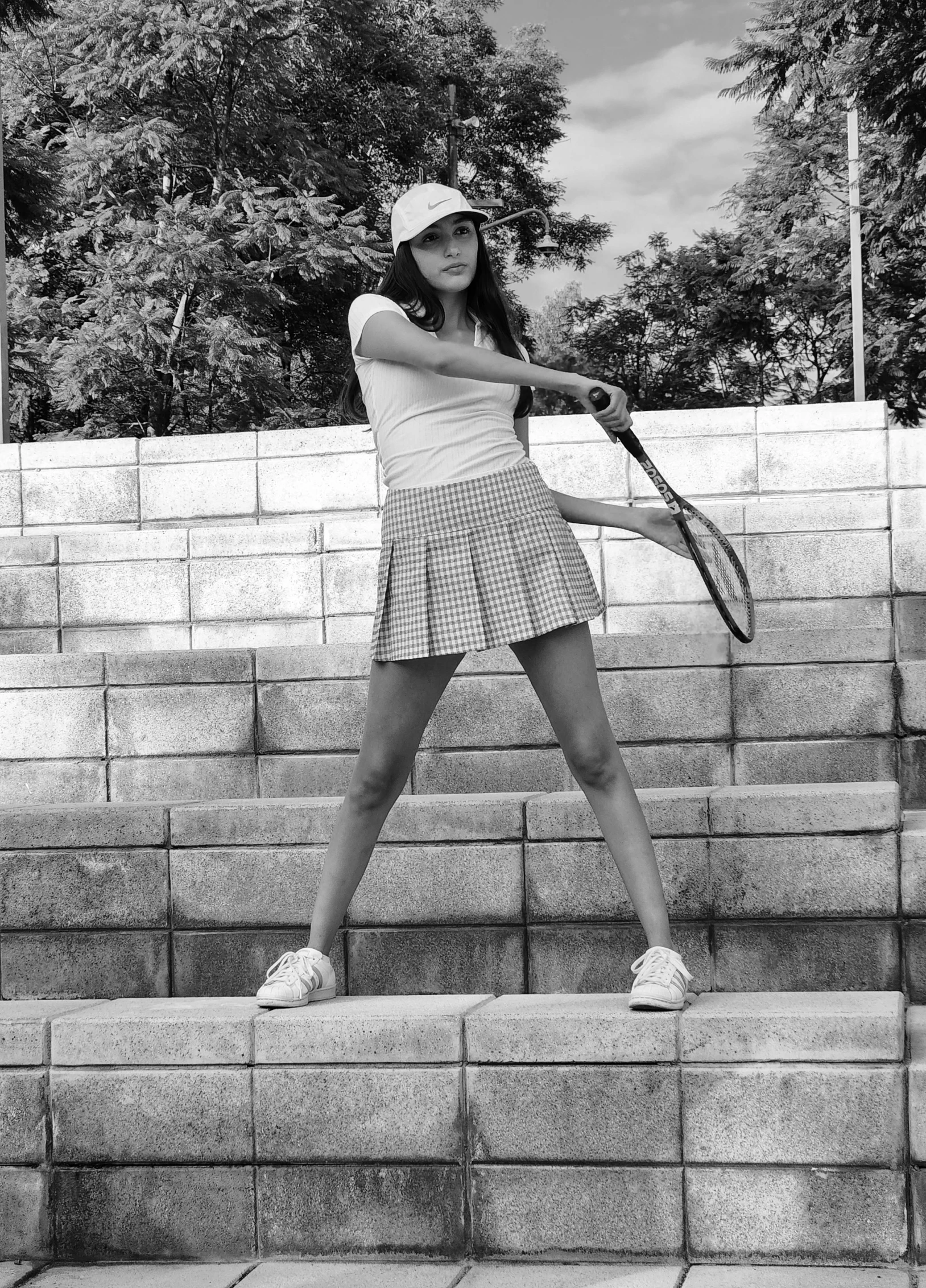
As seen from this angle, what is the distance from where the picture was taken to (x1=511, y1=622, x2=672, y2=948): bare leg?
121 inches

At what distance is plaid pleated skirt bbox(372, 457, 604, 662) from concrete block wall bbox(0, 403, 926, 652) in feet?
12.7

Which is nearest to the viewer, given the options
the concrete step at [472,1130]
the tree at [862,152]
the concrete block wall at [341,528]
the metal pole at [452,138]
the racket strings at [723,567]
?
the concrete step at [472,1130]

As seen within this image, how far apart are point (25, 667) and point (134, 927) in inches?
74.9

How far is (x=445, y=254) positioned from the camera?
3178 millimetres

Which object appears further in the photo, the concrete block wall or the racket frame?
the concrete block wall

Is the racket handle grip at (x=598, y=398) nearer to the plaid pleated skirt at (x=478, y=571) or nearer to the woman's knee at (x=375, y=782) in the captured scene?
the plaid pleated skirt at (x=478, y=571)

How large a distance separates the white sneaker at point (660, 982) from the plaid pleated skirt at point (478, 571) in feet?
2.33

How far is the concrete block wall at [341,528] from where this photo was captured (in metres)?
7.08

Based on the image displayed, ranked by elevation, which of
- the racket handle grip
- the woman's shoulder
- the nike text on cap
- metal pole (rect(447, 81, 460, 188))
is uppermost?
metal pole (rect(447, 81, 460, 188))

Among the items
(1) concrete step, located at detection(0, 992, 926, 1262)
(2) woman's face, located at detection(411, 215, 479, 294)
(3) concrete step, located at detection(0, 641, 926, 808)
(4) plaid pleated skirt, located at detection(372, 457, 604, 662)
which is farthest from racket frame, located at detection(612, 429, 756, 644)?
(3) concrete step, located at detection(0, 641, 926, 808)

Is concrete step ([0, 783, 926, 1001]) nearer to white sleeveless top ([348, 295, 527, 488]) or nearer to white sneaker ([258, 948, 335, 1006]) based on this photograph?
white sneaker ([258, 948, 335, 1006])

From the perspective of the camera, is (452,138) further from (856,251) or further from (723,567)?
(723,567)

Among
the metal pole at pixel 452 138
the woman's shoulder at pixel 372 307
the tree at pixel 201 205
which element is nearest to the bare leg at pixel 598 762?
the woman's shoulder at pixel 372 307

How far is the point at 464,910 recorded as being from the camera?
3660mm
